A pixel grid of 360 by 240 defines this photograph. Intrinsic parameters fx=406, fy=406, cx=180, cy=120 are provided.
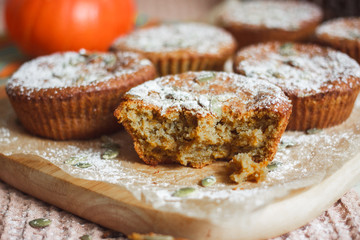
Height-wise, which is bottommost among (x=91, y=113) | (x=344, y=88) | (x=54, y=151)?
(x=54, y=151)

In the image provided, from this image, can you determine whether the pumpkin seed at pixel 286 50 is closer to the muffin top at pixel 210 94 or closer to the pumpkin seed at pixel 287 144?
the muffin top at pixel 210 94

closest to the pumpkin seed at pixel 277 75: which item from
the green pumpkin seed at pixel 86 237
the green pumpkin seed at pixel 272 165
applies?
the green pumpkin seed at pixel 272 165

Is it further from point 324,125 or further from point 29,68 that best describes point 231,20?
point 29,68

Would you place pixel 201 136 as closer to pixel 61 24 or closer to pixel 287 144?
pixel 287 144

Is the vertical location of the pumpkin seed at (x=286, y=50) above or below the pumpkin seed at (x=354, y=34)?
below

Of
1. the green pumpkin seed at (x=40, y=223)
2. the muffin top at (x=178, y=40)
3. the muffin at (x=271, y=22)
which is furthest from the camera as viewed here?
the muffin at (x=271, y=22)

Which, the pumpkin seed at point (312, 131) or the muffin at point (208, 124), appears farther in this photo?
the pumpkin seed at point (312, 131)

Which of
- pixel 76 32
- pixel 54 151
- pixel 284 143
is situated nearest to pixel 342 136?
pixel 284 143

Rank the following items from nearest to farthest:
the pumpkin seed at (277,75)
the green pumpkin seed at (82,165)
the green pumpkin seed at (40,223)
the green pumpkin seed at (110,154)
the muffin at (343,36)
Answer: the green pumpkin seed at (40,223), the green pumpkin seed at (82,165), the green pumpkin seed at (110,154), the pumpkin seed at (277,75), the muffin at (343,36)
